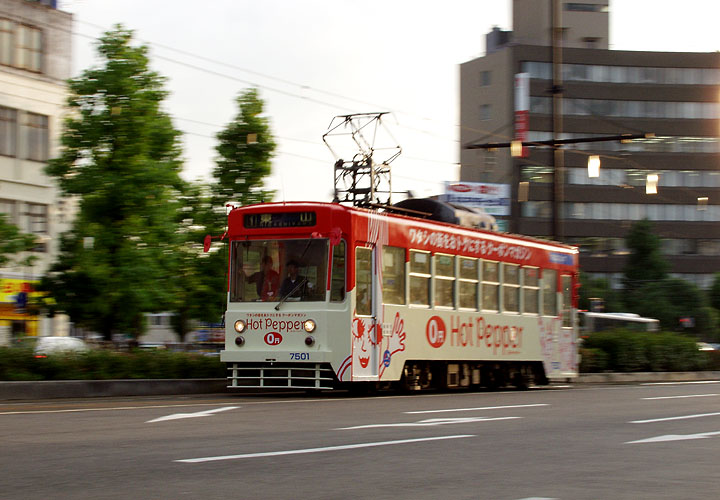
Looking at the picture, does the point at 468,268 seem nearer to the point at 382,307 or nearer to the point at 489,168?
the point at 382,307

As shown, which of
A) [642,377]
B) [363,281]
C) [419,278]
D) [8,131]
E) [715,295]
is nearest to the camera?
[363,281]

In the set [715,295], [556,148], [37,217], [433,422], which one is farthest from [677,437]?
[715,295]

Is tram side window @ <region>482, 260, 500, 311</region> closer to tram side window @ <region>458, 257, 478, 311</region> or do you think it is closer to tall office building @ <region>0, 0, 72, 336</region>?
tram side window @ <region>458, 257, 478, 311</region>

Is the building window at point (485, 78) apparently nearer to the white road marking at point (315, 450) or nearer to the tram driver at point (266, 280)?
the tram driver at point (266, 280)

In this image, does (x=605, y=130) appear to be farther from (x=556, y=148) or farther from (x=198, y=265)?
(x=556, y=148)

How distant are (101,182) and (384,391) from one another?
515 inches

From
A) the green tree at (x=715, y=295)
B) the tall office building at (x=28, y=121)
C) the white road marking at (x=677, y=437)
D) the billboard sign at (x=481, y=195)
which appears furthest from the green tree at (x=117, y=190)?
the green tree at (x=715, y=295)

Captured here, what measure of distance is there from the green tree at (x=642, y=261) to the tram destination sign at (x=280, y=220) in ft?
222

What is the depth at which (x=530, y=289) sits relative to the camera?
79.4ft

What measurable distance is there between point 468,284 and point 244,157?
1520 cm

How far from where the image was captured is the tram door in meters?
18.5

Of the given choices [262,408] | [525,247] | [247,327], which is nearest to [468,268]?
[525,247]

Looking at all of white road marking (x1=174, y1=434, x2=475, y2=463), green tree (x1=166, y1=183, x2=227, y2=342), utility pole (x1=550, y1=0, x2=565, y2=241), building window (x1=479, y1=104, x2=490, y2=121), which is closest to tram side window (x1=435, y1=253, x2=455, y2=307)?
utility pole (x1=550, y1=0, x2=565, y2=241)

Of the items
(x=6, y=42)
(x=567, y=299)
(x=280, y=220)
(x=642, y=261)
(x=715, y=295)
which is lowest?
(x=567, y=299)
